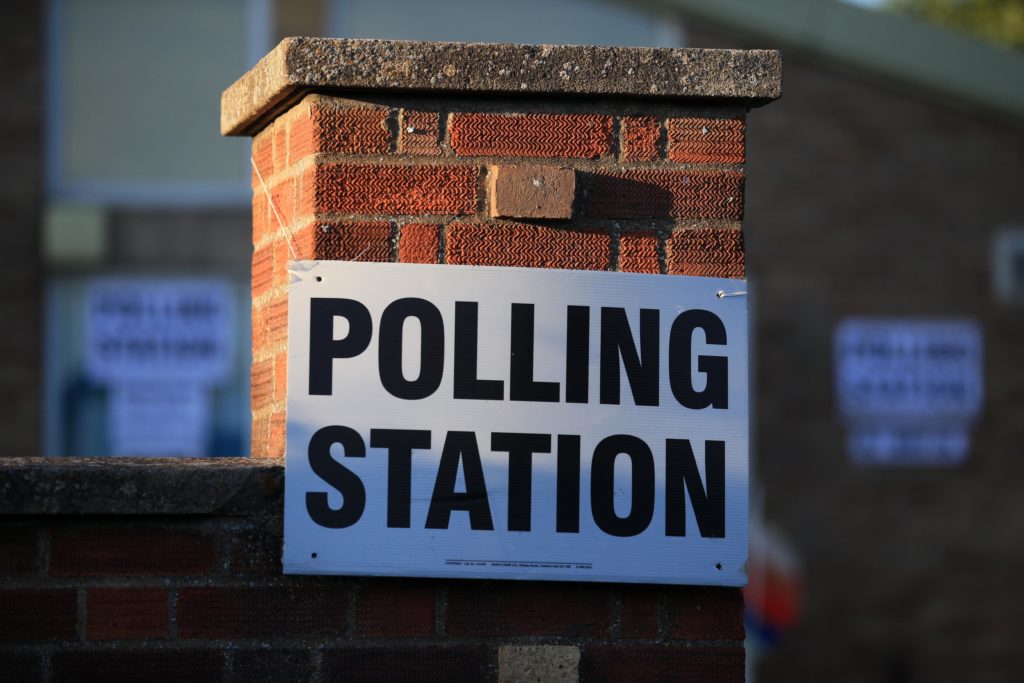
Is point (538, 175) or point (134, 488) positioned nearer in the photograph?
point (134, 488)

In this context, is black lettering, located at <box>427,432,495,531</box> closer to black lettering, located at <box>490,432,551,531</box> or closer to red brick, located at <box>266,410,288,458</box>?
black lettering, located at <box>490,432,551,531</box>

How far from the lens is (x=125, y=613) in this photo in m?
2.41

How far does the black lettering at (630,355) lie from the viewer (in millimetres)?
2510

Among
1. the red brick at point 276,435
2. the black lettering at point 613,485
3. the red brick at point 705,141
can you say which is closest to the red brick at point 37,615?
the red brick at point 276,435

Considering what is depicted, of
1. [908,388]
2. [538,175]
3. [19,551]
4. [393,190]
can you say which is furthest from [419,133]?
[908,388]

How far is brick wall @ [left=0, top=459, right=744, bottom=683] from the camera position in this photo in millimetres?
2391

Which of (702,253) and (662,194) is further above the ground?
(662,194)

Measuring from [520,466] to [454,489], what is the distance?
120mm

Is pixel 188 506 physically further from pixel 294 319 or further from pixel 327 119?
pixel 327 119

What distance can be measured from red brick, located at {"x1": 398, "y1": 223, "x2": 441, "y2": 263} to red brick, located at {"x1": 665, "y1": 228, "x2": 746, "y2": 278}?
0.42 m

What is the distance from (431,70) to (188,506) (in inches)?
33.5

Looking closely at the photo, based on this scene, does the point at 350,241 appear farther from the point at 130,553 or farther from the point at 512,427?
the point at 130,553

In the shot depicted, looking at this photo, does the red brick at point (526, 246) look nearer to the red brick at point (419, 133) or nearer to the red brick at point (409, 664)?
the red brick at point (419, 133)

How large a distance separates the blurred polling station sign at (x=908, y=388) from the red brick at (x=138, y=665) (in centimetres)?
772
